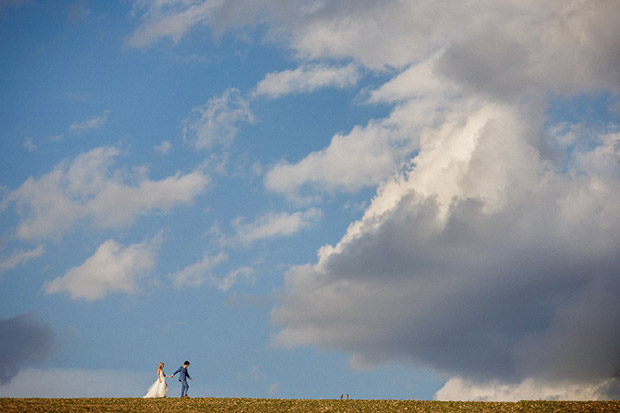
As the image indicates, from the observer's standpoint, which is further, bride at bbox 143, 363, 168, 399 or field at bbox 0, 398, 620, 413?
bride at bbox 143, 363, 168, 399

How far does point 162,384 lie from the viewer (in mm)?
55719

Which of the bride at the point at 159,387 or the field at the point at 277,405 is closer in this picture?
the field at the point at 277,405

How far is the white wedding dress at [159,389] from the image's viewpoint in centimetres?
5525

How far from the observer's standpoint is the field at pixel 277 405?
49906 millimetres

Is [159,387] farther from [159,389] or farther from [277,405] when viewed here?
[277,405]

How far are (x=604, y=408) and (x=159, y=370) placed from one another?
108 feet

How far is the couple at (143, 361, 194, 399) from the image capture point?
54.9 m

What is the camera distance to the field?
4991 centimetres

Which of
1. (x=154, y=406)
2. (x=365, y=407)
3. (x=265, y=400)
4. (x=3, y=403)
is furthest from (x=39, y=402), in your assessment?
(x=365, y=407)

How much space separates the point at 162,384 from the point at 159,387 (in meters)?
0.31

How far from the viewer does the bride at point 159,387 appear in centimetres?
5526

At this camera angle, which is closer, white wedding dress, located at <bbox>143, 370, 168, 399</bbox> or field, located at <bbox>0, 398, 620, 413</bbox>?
field, located at <bbox>0, 398, 620, 413</bbox>

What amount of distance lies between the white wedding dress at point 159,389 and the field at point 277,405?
185 centimetres

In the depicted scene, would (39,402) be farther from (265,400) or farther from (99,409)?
(265,400)
